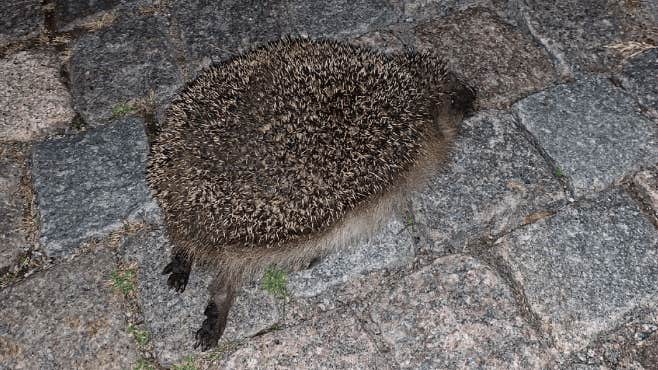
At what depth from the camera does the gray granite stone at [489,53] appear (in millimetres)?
3453

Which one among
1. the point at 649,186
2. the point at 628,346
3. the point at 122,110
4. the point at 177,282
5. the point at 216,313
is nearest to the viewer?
the point at 628,346

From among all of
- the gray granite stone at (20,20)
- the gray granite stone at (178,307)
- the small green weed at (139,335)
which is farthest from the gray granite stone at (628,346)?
the gray granite stone at (20,20)

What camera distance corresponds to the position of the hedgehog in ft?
8.12

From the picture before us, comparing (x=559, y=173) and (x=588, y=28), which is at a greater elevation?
(x=588, y=28)

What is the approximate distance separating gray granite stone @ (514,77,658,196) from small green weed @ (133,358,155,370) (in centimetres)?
233

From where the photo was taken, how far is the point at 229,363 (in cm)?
269

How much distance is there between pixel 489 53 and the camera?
3.61 metres

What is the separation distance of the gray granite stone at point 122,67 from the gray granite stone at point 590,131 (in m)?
2.20

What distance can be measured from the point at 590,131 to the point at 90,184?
9.26 feet

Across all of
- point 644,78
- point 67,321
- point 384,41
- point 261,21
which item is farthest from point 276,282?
point 644,78

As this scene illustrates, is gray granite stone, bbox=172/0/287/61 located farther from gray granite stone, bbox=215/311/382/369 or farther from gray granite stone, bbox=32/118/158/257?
gray granite stone, bbox=215/311/382/369

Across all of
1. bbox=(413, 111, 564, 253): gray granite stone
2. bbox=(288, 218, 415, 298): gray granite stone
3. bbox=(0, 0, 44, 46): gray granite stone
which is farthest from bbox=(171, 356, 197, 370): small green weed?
bbox=(0, 0, 44, 46): gray granite stone

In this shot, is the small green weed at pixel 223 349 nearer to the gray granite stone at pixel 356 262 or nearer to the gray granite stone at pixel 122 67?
the gray granite stone at pixel 356 262

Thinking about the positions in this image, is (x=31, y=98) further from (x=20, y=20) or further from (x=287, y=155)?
(x=287, y=155)
